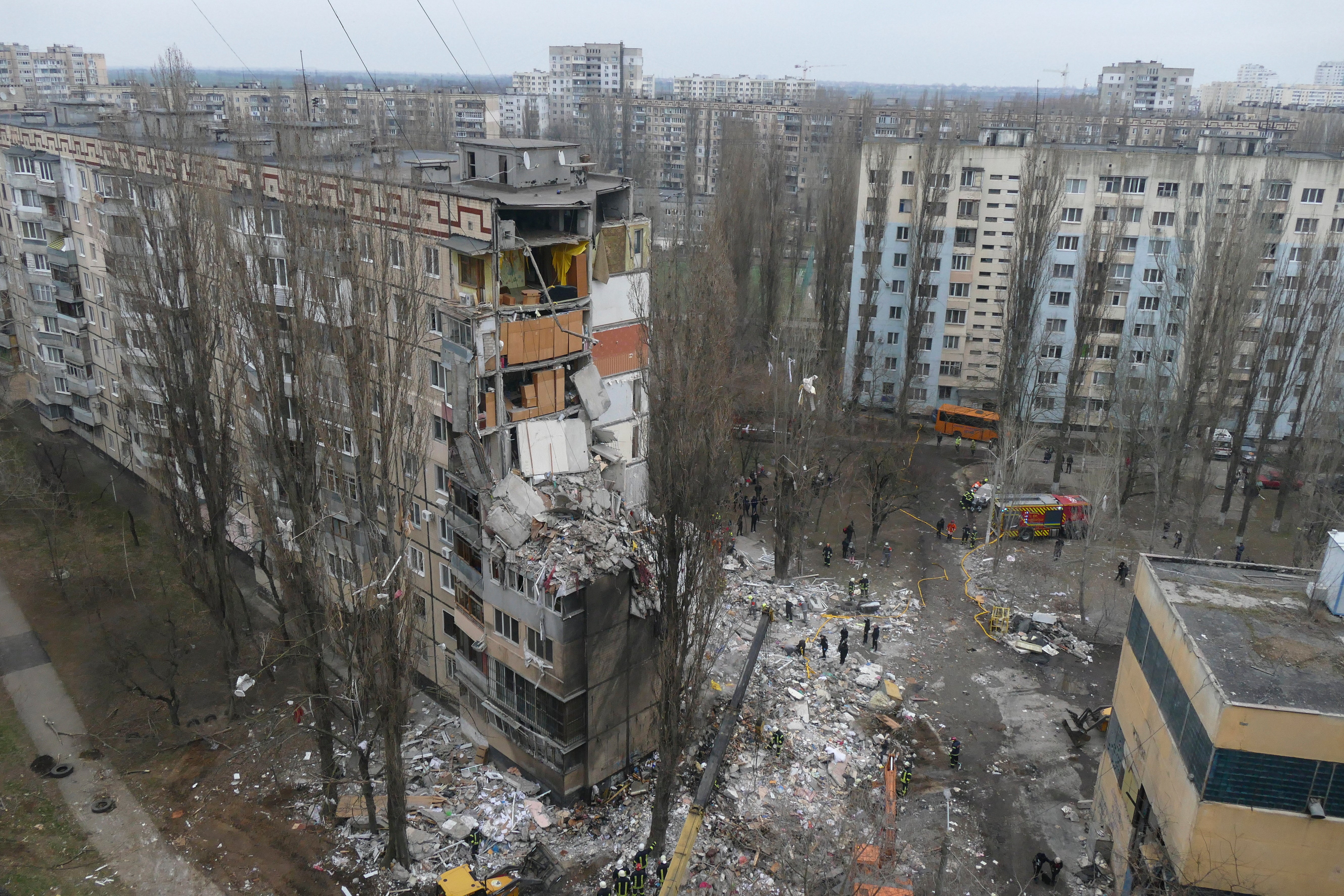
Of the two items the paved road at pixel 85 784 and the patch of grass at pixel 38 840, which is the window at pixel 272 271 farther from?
the patch of grass at pixel 38 840

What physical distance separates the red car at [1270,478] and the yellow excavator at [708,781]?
66.1 feet

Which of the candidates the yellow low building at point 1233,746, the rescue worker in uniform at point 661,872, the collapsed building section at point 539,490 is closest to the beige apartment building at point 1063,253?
the yellow low building at point 1233,746

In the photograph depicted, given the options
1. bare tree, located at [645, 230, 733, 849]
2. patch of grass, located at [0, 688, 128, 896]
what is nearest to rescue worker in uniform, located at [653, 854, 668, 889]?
bare tree, located at [645, 230, 733, 849]

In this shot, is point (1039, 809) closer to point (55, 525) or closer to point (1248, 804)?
point (1248, 804)

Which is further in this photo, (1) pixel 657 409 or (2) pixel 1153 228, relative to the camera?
(2) pixel 1153 228

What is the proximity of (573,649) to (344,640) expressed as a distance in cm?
358

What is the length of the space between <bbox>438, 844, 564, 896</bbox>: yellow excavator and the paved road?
364cm

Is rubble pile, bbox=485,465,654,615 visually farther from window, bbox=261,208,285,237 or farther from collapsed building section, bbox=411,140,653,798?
window, bbox=261,208,285,237

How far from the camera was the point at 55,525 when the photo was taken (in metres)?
24.9

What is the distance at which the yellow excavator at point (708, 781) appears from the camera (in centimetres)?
1366

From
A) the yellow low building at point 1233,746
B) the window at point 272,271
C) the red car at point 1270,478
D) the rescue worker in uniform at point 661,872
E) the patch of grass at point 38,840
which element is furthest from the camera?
the red car at point 1270,478

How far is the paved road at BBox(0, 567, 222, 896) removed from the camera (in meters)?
13.8

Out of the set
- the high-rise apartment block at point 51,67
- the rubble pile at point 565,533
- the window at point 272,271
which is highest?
the high-rise apartment block at point 51,67

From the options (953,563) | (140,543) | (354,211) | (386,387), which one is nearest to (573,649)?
(386,387)
